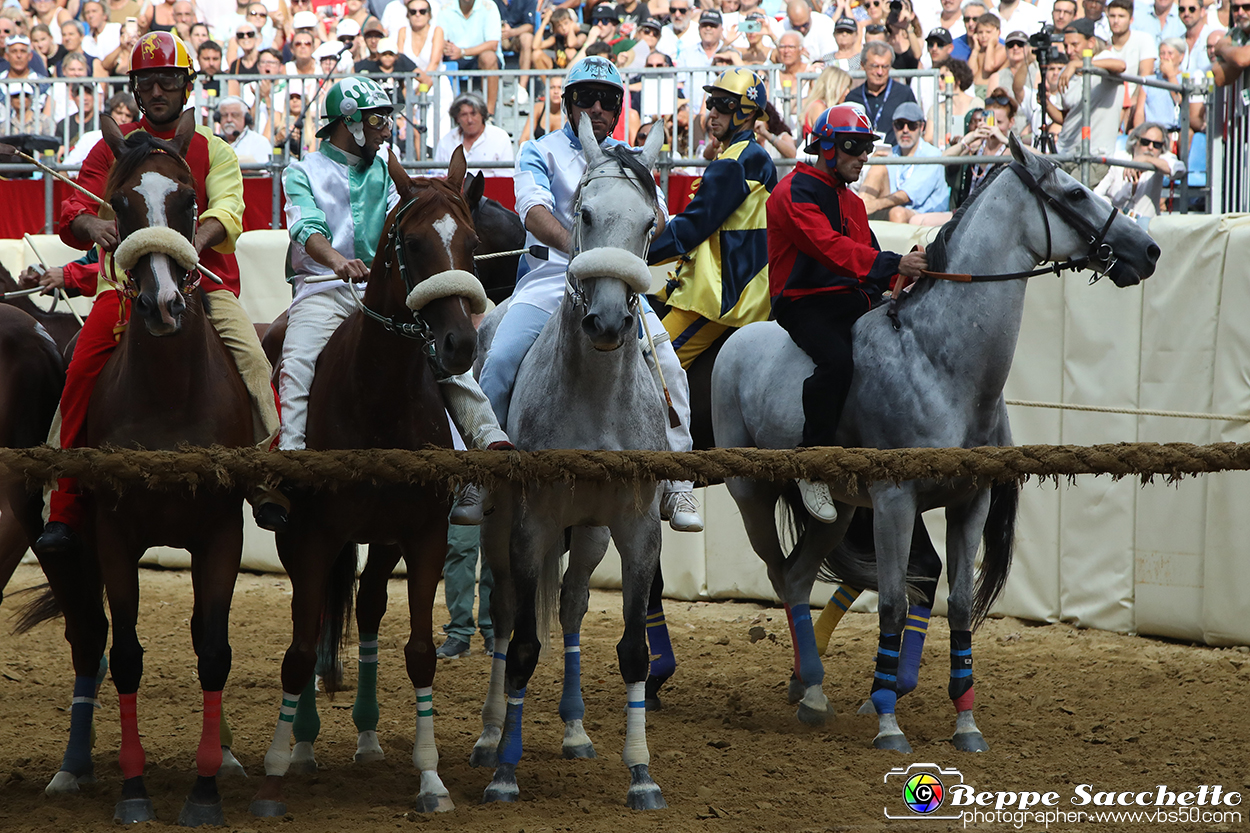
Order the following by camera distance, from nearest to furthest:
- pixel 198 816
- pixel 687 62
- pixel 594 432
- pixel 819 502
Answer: pixel 198 816, pixel 594 432, pixel 819 502, pixel 687 62

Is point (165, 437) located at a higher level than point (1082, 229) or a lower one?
lower

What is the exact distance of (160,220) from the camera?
444 centimetres

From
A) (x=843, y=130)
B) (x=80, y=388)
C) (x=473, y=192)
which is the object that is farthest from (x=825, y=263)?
(x=80, y=388)

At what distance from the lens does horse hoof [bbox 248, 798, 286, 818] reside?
4797mm

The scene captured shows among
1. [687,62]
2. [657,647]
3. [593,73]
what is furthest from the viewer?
[687,62]

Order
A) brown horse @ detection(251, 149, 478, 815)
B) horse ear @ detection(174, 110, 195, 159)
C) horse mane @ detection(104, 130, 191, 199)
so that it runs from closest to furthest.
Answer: horse mane @ detection(104, 130, 191, 199) → brown horse @ detection(251, 149, 478, 815) → horse ear @ detection(174, 110, 195, 159)

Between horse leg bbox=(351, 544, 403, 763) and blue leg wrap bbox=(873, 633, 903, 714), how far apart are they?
7.65 ft

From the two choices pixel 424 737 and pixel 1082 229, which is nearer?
pixel 424 737

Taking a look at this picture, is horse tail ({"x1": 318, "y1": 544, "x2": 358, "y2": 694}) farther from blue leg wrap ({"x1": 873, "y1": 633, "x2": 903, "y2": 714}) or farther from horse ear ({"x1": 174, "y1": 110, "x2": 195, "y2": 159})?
blue leg wrap ({"x1": 873, "y1": 633, "x2": 903, "y2": 714})

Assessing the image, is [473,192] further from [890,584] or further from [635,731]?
[890,584]

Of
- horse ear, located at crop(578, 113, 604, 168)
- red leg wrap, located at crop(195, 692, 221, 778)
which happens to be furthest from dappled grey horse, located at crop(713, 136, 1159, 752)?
red leg wrap, located at crop(195, 692, 221, 778)

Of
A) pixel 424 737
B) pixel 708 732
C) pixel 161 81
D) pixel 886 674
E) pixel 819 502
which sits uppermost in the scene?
pixel 161 81

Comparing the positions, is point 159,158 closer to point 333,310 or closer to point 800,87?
point 333,310

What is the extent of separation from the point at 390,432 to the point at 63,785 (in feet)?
6.61
